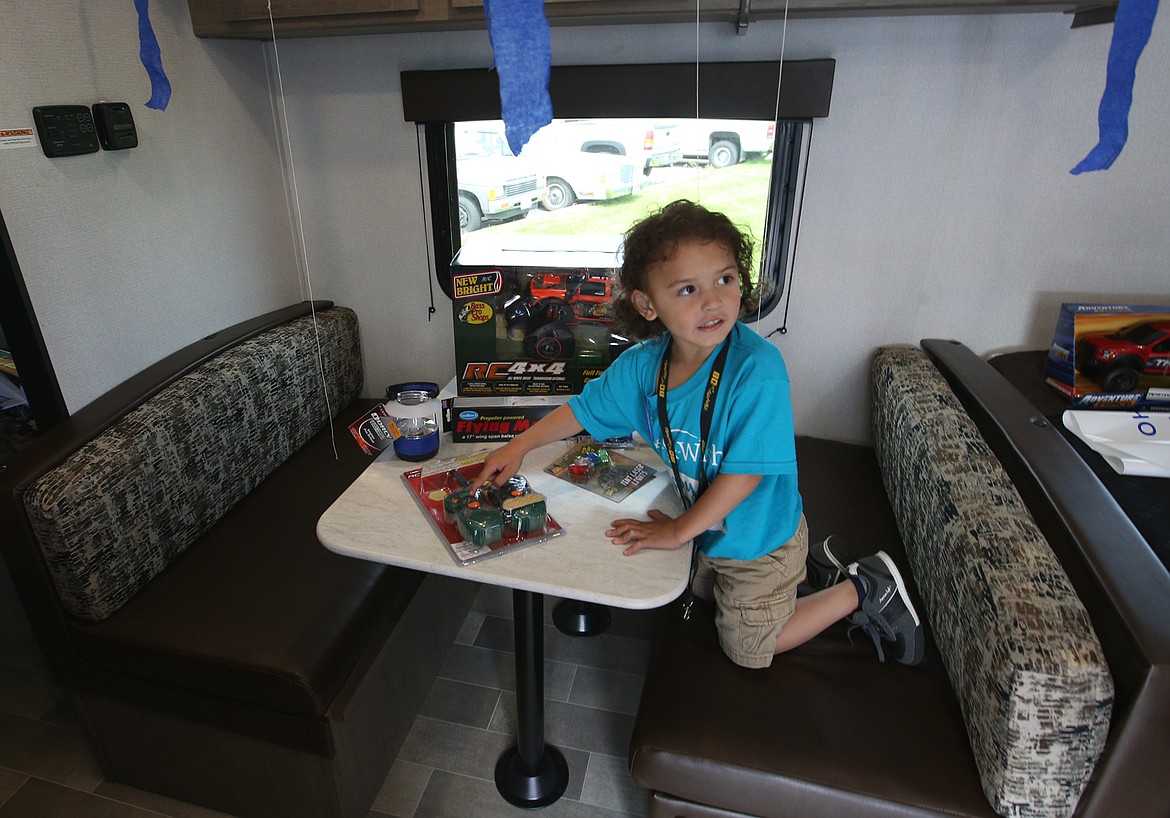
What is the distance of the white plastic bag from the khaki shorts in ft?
2.78

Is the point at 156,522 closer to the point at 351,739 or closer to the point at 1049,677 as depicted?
the point at 351,739

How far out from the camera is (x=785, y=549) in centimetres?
151

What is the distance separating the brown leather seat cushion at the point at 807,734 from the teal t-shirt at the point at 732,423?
0.27m

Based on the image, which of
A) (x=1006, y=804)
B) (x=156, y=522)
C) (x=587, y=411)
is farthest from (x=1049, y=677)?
(x=156, y=522)

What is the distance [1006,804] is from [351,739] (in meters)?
1.32

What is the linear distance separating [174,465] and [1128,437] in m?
2.41

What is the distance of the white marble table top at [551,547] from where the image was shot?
3.98ft

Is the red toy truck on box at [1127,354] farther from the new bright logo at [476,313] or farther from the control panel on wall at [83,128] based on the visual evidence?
the control panel on wall at [83,128]

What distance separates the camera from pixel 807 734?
4.38 ft

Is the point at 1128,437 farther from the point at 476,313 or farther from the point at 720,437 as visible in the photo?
the point at 476,313

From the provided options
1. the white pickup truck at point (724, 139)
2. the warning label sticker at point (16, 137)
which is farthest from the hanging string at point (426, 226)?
the warning label sticker at point (16, 137)

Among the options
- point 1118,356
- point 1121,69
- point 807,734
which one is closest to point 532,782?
point 807,734

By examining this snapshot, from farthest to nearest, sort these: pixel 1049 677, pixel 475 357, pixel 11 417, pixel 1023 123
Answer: pixel 475 357
pixel 1023 123
pixel 11 417
pixel 1049 677

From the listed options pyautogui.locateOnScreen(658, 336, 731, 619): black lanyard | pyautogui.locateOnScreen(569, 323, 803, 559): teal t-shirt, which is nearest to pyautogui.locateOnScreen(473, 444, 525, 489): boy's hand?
pyautogui.locateOnScreen(569, 323, 803, 559): teal t-shirt
